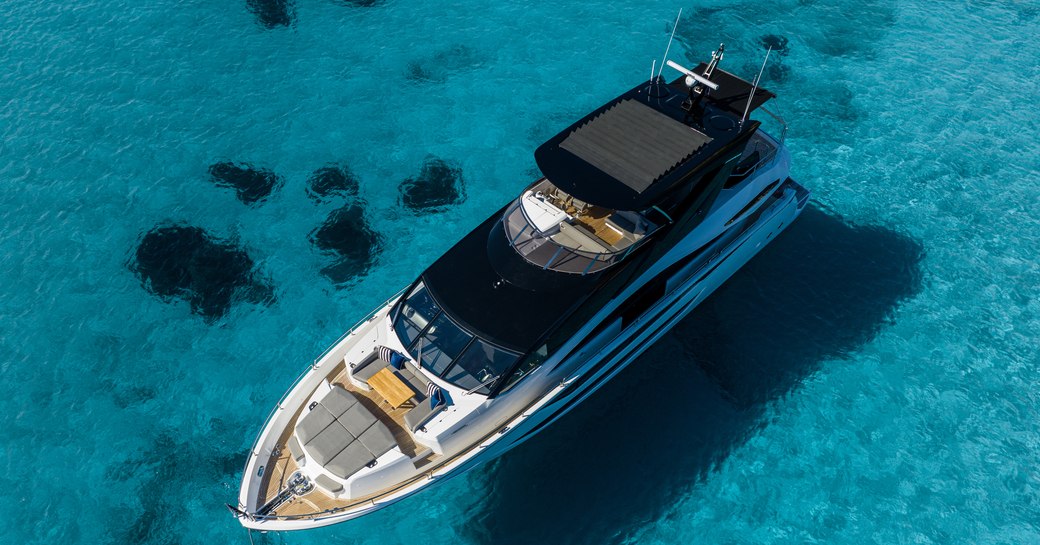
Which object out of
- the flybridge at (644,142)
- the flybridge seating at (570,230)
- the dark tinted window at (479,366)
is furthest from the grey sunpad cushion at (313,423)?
the flybridge at (644,142)

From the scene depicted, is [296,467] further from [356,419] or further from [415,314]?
[415,314]

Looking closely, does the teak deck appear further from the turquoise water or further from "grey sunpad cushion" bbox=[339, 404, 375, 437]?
the turquoise water

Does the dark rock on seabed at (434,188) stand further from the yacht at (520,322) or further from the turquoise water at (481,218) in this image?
the yacht at (520,322)

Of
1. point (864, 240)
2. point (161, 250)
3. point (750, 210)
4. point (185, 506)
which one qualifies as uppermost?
point (750, 210)

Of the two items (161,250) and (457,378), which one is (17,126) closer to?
(161,250)

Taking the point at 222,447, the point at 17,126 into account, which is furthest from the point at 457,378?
the point at 17,126
